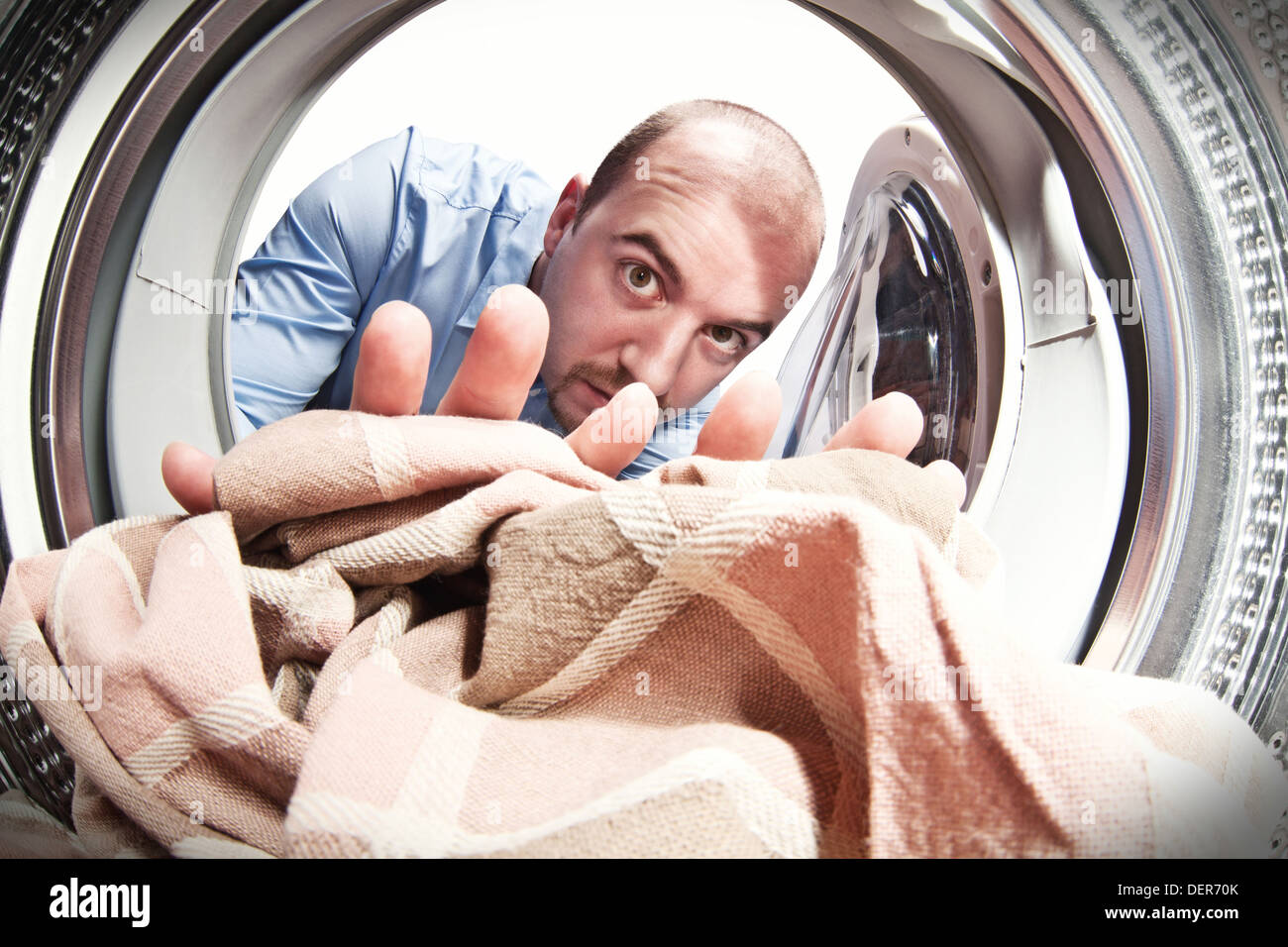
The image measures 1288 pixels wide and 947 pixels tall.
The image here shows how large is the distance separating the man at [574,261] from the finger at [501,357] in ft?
1.77

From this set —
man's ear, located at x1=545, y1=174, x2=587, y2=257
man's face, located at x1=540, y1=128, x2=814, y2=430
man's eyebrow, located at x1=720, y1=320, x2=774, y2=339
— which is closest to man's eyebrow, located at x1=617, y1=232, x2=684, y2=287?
man's face, located at x1=540, y1=128, x2=814, y2=430

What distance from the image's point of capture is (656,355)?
1.12m

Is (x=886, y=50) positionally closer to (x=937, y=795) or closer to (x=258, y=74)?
(x=258, y=74)

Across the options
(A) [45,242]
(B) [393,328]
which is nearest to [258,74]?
(A) [45,242]

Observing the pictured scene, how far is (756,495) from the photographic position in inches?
12.0

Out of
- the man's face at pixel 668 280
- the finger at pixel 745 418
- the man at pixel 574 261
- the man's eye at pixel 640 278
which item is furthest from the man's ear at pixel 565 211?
the finger at pixel 745 418

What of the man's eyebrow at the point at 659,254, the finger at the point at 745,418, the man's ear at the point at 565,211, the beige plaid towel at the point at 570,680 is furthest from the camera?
the man's ear at the point at 565,211

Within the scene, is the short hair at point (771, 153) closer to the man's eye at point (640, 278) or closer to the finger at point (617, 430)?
the man's eye at point (640, 278)

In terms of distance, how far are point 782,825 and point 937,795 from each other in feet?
0.18

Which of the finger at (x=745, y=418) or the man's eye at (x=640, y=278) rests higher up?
the man's eye at (x=640, y=278)

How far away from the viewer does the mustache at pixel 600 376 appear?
1.16 m

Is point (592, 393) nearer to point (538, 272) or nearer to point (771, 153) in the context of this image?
point (538, 272)

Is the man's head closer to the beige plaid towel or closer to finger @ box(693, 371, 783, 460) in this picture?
finger @ box(693, 371, 783, 460)

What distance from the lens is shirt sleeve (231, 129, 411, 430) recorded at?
112cm
